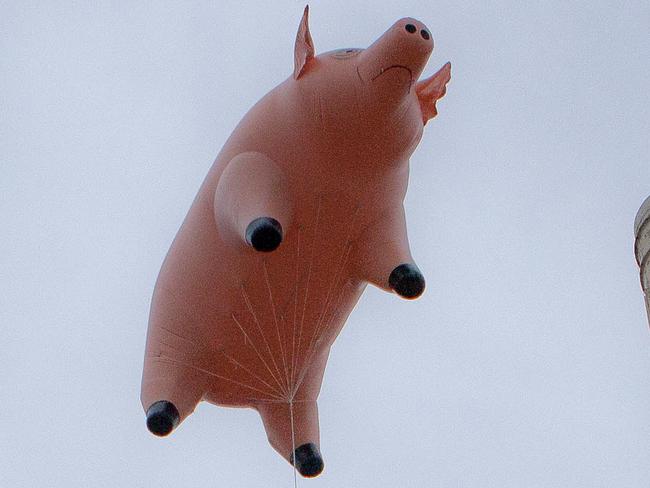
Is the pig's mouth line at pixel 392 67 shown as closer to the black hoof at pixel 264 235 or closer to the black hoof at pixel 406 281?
the black hoof at pixel 264 235

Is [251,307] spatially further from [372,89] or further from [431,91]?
[431,91]

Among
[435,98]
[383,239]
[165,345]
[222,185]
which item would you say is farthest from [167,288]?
[435,98]

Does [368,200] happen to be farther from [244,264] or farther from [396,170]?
[244,264]

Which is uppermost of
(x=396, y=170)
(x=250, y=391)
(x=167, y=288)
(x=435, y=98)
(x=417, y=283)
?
(x=435, y=98)

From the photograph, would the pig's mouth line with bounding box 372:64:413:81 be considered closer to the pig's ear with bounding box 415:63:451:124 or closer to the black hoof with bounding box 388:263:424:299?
the pig's ear with bounding box 415:63:451:124

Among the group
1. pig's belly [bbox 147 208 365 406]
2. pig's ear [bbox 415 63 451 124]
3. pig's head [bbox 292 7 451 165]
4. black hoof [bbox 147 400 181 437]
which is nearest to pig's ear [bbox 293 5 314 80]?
pig's head [bbox 292 7 451 165]

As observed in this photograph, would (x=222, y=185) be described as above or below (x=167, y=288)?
above
